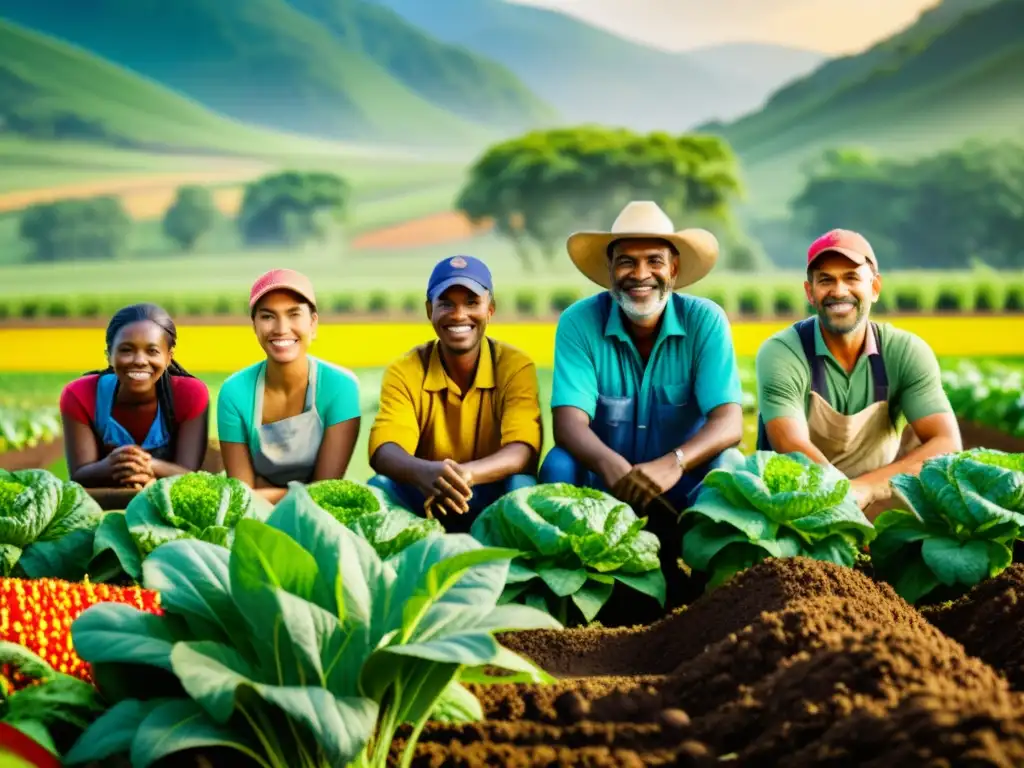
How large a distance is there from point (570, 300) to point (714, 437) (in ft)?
43.4

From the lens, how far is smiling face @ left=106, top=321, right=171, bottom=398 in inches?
163

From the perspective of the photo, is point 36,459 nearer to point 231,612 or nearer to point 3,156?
point 231,612

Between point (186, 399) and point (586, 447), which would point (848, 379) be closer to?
point (586, 447)

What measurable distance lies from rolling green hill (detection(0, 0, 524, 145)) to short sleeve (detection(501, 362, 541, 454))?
1800 cm

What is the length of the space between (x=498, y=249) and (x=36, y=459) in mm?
12906

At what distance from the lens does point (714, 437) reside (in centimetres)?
396

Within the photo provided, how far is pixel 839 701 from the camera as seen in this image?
6.34 ft

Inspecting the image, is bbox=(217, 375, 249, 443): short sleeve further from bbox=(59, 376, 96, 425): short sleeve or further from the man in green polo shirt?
the man in green polo shirt

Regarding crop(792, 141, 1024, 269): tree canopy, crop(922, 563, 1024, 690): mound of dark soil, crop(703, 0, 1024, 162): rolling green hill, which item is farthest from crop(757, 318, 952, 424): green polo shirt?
crop(703, 0, 1024, 162): rolling green hill

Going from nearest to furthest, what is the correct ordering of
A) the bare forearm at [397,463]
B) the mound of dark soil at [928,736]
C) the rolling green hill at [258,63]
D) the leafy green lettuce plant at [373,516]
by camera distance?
the mound of dark soil at [928,736]
the leafy green lettuce plant at [373,516]
the bare forearm at [397,463]
the rolling green hill at [258,63]

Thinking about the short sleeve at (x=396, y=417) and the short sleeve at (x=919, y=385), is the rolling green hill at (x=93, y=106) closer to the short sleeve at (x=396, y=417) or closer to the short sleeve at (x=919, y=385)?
the short sleeve at (x=396, y=417)

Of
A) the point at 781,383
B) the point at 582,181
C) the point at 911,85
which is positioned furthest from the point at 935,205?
the point at 781,383

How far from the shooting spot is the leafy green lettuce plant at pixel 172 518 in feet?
11.0

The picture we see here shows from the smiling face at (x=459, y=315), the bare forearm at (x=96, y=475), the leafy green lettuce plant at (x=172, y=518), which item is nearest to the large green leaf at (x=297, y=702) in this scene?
the leafy green lettuce plant at (x=172, y=518)
